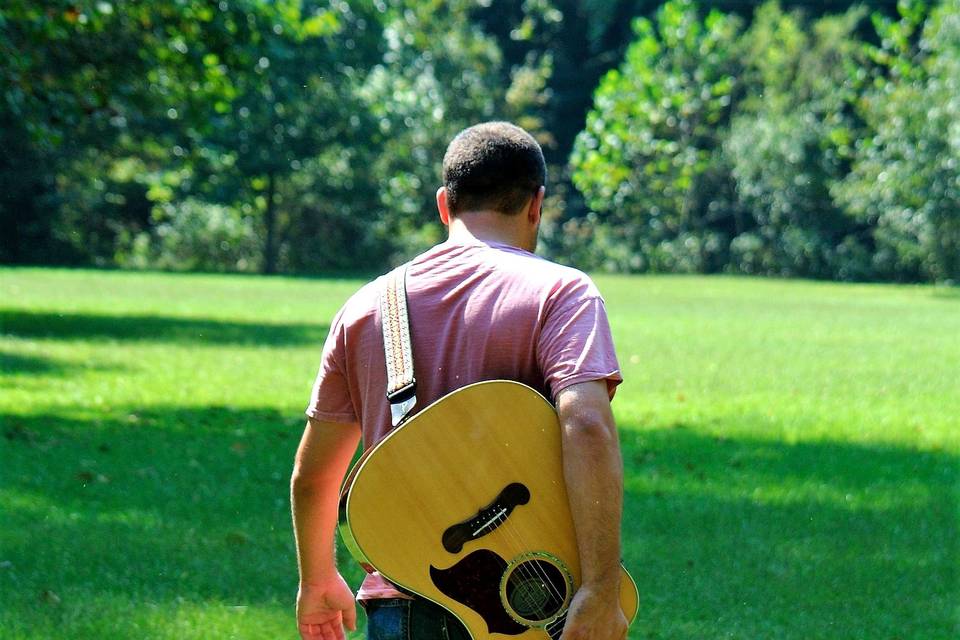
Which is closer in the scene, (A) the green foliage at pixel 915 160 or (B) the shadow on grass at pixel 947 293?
(B) the shadow on grass at pixel 947 293

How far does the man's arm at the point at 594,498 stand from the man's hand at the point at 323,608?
72 centimetres

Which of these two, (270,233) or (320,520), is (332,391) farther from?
(270,233)

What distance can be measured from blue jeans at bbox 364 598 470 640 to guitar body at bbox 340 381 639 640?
0.17ft

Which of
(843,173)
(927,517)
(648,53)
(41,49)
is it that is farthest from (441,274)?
(648,53)

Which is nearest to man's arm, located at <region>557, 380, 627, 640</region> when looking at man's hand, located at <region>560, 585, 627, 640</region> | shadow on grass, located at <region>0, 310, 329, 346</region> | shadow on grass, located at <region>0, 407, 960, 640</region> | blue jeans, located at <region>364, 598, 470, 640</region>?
man's hand, located at <region>560, 585, 627, 640</region>

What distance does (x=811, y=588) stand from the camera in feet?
21.2

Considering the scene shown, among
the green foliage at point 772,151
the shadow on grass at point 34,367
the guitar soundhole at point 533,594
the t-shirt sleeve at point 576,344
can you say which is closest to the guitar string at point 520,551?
the guitar soundhole at point 533,594

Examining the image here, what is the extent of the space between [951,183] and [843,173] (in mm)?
12879

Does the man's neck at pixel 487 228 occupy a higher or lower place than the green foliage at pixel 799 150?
higher

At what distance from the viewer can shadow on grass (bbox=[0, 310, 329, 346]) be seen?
1880 cm

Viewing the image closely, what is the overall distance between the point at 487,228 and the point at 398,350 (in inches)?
12.3

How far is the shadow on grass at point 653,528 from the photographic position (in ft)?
19.9

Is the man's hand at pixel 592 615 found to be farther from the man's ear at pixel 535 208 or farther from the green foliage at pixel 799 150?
the green foliage at pixel 799 150

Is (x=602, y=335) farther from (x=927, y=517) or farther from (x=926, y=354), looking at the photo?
(x=926, y=354)
